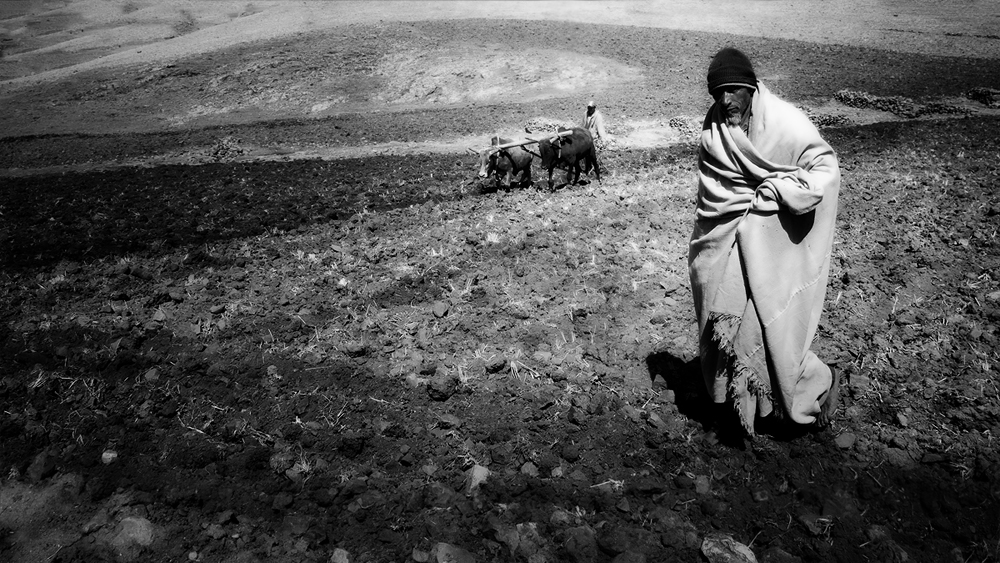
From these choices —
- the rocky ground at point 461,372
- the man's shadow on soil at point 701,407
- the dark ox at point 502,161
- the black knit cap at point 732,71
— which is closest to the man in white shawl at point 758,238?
the black knit cap at point 732,71

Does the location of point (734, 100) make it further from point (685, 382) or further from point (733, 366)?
point (685, 382)

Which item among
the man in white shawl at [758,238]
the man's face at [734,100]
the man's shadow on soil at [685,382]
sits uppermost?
the man's face at [734,100]

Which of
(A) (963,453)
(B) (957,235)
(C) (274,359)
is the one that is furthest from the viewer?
(B) (957,235)

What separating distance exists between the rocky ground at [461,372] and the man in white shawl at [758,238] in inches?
30.6


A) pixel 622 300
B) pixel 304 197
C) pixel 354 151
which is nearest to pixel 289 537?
pixel 622 300

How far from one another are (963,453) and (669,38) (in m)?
22.1

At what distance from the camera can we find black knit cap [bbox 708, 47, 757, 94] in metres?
3.09

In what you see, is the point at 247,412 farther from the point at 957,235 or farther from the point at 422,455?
the point at 957,235

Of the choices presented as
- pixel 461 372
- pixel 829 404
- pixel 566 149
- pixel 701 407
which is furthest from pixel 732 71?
pixel 566 149

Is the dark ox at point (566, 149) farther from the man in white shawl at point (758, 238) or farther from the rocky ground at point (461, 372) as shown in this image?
the man in white shawl at point (758, 238)

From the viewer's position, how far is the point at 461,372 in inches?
185

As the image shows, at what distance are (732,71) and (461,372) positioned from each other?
297 centimetres

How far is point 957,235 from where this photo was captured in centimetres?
639

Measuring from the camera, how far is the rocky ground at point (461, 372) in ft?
11.0
